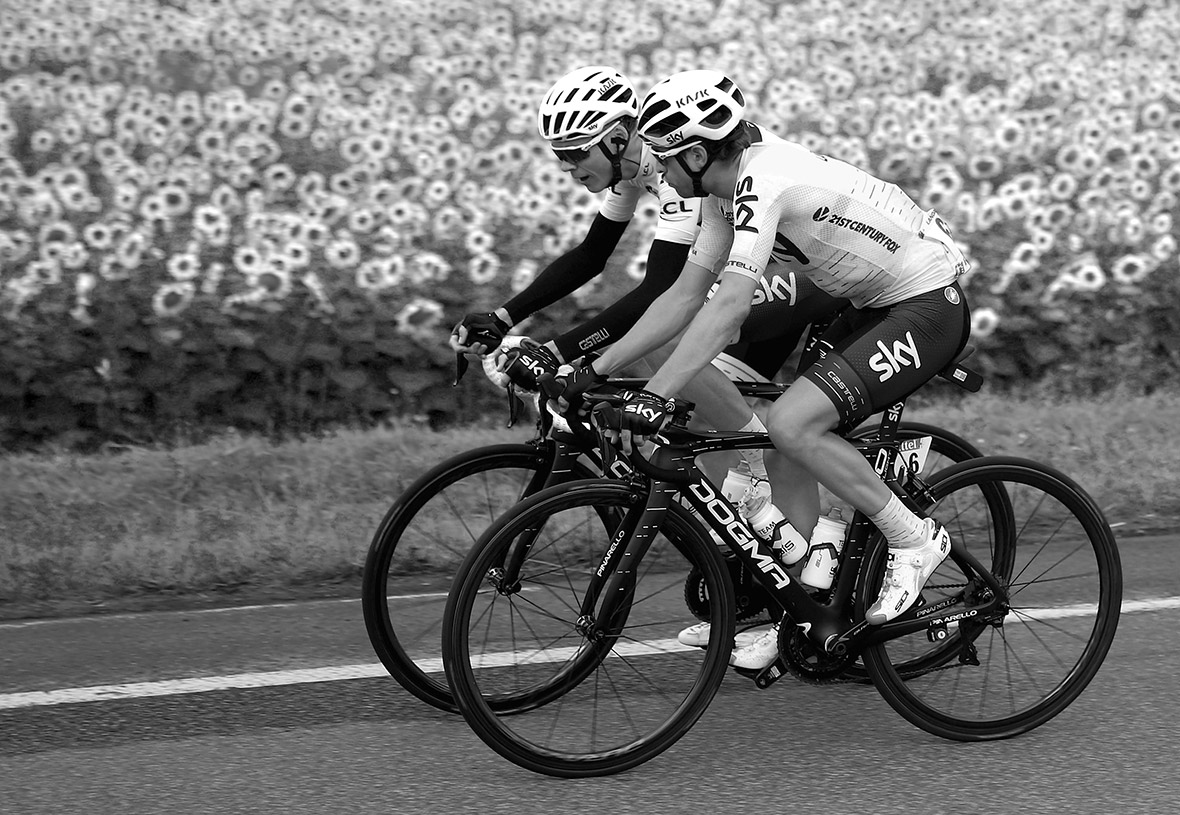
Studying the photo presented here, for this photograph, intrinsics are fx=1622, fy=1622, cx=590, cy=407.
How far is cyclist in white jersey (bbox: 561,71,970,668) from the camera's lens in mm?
4074

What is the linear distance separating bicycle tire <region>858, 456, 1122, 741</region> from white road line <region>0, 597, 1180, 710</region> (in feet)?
0.53

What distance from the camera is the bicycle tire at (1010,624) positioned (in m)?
4.37

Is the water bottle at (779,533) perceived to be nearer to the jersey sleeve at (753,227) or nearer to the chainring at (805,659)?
the chainring at (805,659)

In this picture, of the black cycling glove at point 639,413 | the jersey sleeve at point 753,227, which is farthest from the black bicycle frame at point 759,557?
the jersey sleeve at point 753,227

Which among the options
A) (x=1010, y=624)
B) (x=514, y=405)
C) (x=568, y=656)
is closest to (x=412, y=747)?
(x=568, y=656)

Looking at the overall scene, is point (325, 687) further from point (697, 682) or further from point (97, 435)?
point (97, 435)

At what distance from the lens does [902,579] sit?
170 inches

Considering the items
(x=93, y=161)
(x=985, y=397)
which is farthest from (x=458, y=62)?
(x=985, y=397)

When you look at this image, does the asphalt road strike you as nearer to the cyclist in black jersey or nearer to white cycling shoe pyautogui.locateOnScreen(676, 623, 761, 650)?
white cycling shoe pyautogui.locateOnScreen(676, 623, 761, 650)

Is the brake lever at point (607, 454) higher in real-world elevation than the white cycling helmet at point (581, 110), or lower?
lower

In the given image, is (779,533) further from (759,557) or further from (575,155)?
(575,155)

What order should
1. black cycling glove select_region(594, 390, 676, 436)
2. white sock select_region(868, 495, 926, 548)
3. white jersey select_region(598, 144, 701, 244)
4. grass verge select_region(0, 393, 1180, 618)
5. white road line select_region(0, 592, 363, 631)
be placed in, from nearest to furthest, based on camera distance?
black cycling glove select_region(594, 390, 676, 436)
white sock select_region(868, 495, 926, 548)
white jersey select_region(598, 144, 701, 244)
white road line select_region(0, 592, 363, 631)
grass verge select_region(0, 393, 1180, 618)

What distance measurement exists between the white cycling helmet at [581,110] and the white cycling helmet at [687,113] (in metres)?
0.44

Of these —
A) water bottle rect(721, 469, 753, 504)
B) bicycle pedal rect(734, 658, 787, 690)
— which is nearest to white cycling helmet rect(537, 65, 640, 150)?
water bottle rect(721, 469, 753, 504)
